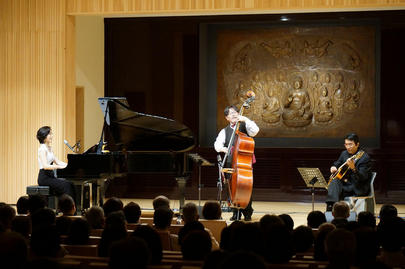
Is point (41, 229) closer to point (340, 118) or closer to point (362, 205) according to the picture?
point (362, 205)

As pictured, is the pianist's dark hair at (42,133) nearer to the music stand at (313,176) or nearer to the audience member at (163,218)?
the music stand at (313,176)

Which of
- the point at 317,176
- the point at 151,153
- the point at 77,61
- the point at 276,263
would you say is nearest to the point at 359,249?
the point at 276,263

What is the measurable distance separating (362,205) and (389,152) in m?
2.95

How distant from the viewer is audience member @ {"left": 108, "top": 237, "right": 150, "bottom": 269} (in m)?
2.56

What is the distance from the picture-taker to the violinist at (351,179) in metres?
6.88

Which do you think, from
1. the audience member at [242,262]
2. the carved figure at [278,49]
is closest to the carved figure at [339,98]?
the carved figure at [278,49]

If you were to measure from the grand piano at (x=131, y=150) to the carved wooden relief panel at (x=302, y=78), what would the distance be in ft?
9.88

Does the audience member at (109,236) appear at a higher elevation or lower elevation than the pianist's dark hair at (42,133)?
lower

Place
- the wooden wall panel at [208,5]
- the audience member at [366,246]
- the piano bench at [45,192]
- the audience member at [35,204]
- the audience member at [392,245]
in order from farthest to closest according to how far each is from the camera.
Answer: the wooden wall panel at [208,5], the piano bench at [45,192], the audience member at [35,204], the audience member at [392,245], the audience member at [366,246]

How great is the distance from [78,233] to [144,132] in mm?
3707

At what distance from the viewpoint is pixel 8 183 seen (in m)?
8.68

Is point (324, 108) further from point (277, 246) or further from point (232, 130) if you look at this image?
point (277, 246)

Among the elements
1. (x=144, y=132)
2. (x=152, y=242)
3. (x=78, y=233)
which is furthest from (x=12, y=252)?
(x=144, y=132)

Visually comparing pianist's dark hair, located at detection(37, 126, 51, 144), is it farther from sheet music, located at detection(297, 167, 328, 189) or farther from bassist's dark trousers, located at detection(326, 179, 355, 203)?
bassist's dark trousers, located at detection(326, 179, 355, 203)
